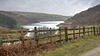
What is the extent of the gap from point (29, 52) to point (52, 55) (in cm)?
172

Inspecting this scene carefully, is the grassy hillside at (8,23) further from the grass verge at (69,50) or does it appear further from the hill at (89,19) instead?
the grass verge at (69,50)

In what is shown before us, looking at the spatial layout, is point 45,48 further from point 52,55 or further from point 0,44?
point 0,44

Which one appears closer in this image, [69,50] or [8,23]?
[69,50]

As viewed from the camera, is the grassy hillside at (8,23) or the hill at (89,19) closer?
the hill at (89,19)

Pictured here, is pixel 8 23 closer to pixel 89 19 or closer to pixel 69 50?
pixel 89 19

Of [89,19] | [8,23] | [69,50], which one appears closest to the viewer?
[69,50]

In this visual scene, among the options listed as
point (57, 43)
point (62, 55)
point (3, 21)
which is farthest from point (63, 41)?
point (3, 21)

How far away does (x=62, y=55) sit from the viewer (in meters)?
6.89

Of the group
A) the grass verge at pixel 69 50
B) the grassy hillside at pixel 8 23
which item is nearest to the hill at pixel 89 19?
the grassy hillside at pixel 8 23

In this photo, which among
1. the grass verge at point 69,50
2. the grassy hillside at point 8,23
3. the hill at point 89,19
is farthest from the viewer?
the grassy hillside at point 8,23

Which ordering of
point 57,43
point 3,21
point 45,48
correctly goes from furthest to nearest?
point 3,21
point 57,43
point 45,48

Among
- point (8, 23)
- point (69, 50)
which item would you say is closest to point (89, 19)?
point (8, 23)

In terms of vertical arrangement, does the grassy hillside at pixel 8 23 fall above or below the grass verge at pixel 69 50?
above

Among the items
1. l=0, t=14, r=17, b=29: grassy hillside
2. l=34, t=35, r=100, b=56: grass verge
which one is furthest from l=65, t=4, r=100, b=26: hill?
l=34, t=35, r=100, b=56: grass verge
